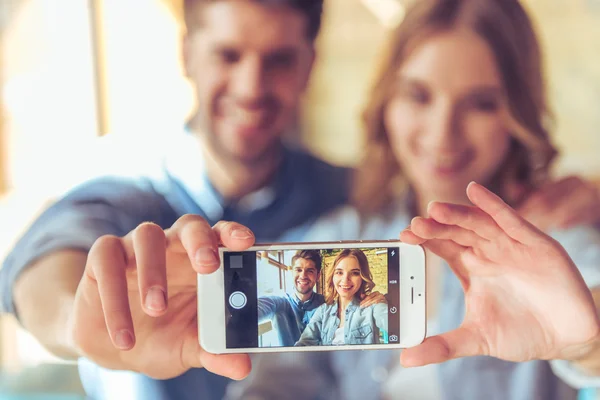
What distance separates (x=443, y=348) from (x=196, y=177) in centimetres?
41

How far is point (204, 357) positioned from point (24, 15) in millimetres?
583


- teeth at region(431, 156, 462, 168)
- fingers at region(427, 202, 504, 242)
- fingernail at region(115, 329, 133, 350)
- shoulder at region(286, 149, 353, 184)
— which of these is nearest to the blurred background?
shoulder at region(286, 149, 353, 184)

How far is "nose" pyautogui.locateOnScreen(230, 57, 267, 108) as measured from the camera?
652 mm

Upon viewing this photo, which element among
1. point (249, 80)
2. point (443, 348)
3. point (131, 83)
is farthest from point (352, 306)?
point (131, 83)

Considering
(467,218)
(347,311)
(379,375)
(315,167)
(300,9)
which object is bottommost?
(379,375)

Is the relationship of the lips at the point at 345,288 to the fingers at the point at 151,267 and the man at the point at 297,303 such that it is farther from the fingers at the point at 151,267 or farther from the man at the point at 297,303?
the fingers at the point at 151,267

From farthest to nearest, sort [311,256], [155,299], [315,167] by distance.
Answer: [315,167] → [311,256] → [155,299]

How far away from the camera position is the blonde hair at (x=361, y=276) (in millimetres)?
569

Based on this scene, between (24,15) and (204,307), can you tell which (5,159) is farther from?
(204,307)

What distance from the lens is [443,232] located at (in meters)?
0.51

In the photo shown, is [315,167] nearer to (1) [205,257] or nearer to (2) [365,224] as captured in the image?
(2) [365,224]

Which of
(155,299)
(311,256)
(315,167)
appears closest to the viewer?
(155,299)

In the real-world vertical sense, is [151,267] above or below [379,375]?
above

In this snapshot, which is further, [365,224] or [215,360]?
[365,224]
